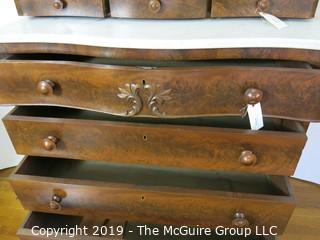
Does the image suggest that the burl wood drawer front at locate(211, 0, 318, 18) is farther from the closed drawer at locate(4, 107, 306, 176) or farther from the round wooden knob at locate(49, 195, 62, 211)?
the round wooden knob at locate(49, 195, 62, 211)

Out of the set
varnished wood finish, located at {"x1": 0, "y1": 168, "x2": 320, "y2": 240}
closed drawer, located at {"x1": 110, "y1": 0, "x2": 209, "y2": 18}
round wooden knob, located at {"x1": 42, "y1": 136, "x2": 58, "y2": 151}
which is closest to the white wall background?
varnished wood finish, located at {"x1": 0, "y1": 168, "x2": 320, "y2": 240}

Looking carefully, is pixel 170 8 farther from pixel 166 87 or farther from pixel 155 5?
pixel 166 87

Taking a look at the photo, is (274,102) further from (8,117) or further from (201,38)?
(8,117)

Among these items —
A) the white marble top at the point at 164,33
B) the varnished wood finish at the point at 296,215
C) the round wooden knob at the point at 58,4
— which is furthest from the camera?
the varnished wood finish at the point at 296,215

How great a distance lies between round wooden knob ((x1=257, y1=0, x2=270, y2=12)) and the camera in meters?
0.64

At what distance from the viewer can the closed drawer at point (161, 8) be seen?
2.14 feet

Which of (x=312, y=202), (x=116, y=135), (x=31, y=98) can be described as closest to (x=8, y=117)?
(x=31, y=98)

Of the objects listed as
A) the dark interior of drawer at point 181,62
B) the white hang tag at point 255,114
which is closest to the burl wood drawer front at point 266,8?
the dark interior of drawer at point 181,62

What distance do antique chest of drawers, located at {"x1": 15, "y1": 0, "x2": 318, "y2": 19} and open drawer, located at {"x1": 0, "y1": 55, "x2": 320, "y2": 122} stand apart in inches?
4.6

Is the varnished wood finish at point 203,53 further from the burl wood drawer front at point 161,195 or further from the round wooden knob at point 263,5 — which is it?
the burl wood drawer front at point 161,195

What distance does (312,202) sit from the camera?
4.19 ft

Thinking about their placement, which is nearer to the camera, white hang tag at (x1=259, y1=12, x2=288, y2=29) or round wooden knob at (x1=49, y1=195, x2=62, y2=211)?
white hang tag at (x1=259, y1=12, x2=288, y2=29)

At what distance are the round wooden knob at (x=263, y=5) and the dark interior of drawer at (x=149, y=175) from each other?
497 millimetres

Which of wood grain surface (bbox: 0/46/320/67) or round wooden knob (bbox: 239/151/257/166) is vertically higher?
wood grain surface (bbox: 0/46/320/67)
